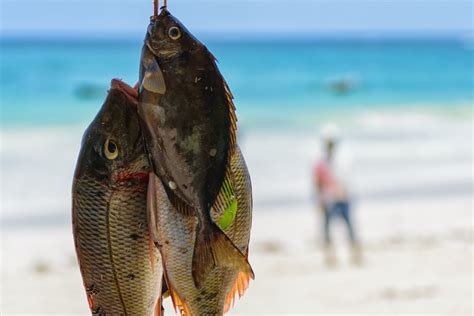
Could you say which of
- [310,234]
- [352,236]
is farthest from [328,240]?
[310,234]

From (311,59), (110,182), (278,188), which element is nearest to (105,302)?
(110,182)

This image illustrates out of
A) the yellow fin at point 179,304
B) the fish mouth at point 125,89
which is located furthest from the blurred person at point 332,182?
the fish mouth at point 125,89

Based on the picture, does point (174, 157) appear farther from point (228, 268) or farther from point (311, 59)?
point (311, 59)

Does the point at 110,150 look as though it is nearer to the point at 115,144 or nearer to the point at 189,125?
the point at 115,144

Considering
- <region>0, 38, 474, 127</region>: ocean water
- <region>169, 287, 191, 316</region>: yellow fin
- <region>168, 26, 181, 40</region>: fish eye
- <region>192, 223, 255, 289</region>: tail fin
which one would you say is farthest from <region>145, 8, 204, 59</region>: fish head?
<region>0, 38, 474, 127</region>: ocean water

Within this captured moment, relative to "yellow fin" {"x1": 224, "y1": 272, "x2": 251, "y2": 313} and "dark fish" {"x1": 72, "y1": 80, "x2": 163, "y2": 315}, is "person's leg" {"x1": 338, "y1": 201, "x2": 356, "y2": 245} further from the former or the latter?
"dark fish" {"x1": 72, "y1": 80, "x2": 163, "y2": 315}

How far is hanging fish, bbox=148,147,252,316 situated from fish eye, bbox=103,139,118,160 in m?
0.13

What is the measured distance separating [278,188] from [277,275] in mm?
6123

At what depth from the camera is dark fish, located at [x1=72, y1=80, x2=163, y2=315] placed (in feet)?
9.04

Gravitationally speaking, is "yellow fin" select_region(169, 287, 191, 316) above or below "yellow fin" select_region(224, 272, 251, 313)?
below

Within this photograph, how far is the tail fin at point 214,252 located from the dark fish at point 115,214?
0.21 metres

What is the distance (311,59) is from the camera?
259 feet

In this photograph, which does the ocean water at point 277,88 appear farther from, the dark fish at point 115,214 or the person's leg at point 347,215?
the dark fish at point 115,214

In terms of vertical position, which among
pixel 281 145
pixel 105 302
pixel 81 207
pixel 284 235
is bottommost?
pixel 105 302
